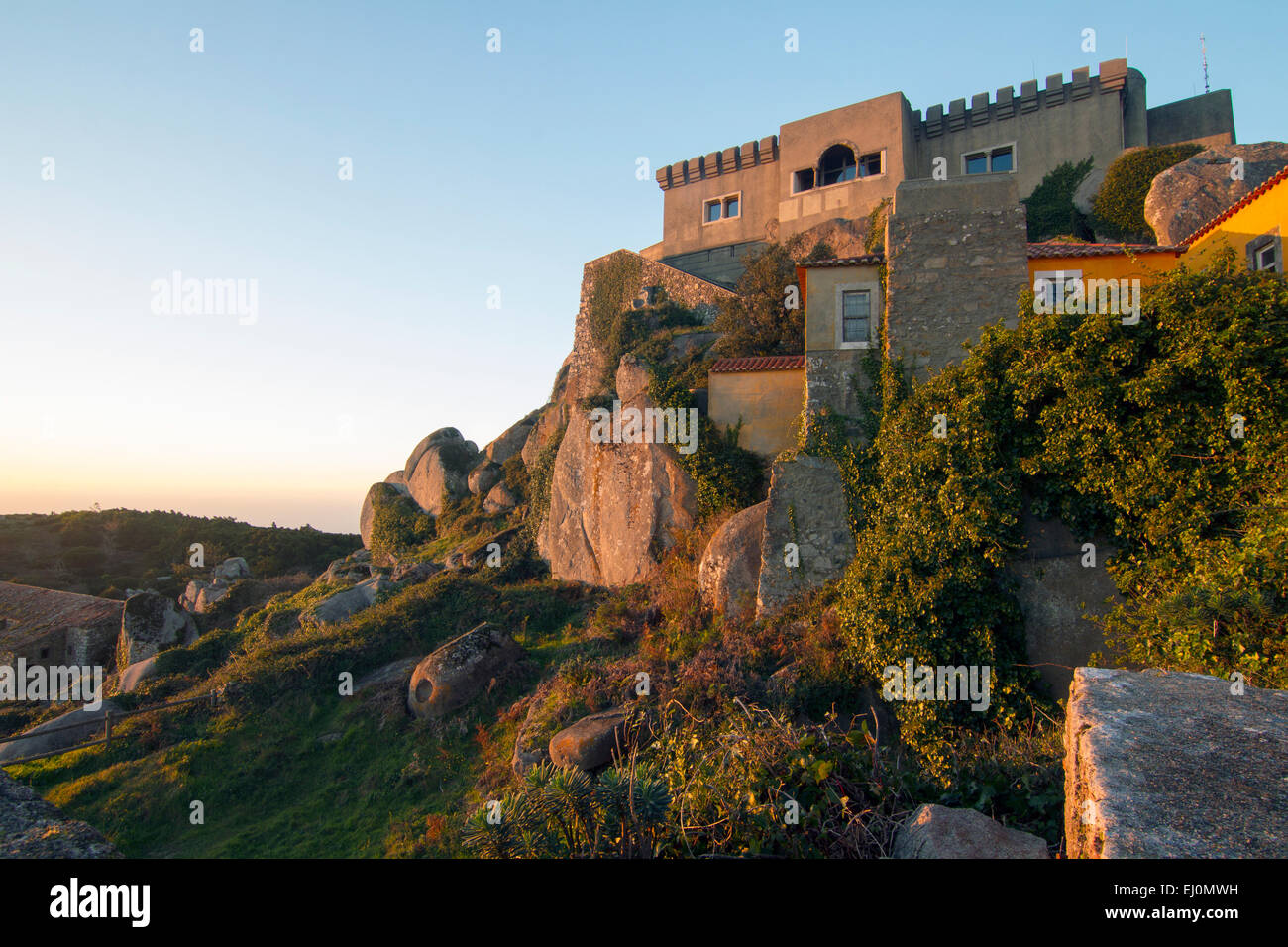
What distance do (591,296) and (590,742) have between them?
24.9 m

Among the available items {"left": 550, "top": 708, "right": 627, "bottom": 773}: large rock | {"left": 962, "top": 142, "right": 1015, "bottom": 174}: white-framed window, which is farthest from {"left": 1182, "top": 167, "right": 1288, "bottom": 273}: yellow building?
{"left": 962, "top": 142, "right": 1015, "bottom": 174}: white-framed window

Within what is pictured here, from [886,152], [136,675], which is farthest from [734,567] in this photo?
[886,152]

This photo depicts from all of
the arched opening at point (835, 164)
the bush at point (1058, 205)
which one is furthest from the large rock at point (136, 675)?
the bush at point (1058, 205)

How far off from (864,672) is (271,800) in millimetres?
11802

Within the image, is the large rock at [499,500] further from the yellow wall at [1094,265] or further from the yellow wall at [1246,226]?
the yellow wall at [1246,226]

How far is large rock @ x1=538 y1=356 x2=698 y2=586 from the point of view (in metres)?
20.1

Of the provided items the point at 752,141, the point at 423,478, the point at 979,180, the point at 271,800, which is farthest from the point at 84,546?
the point at 979,180

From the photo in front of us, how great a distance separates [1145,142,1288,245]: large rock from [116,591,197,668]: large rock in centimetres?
3594

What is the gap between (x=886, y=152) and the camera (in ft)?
103

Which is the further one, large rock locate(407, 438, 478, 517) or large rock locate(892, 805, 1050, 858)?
large rock locate(407, 438, 478, 517)

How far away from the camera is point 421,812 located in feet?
41.3

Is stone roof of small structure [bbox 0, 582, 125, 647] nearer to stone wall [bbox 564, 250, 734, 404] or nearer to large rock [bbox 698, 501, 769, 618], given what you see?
stone wall [bbox 564, 250, 734, 404]
